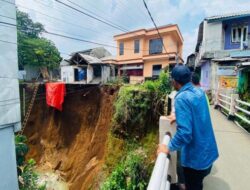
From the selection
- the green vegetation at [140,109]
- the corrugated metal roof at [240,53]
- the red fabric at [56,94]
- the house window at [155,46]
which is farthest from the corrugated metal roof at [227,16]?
the red fabric at [56,94]

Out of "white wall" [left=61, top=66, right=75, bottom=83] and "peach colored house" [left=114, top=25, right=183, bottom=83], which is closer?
"peach colored house" [left=114, top=25, right=183, bottom=83]

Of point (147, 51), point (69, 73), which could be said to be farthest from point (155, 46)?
point (69, 73)

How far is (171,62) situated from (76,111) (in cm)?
1235

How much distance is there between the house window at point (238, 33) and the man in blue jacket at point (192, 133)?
16287mm

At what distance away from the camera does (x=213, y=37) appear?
15938 millimetres

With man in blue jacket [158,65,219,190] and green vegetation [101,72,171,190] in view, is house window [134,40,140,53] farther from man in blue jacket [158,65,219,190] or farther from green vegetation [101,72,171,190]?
man in blue jacket [158,65,219,190]

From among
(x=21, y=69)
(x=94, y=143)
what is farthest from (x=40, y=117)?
(x=21, y=69)

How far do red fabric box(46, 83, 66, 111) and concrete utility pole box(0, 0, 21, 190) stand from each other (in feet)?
25.8

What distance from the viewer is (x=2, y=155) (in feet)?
19.0

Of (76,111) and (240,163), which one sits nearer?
(240,163)

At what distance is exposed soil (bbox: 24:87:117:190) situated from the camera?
1021 cm

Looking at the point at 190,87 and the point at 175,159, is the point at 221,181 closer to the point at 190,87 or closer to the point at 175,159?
the point at 175,159

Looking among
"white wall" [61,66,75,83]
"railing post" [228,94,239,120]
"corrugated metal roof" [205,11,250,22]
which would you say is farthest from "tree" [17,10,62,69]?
"railing post" [228,94,239,120]

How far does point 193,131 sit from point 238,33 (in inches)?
661
